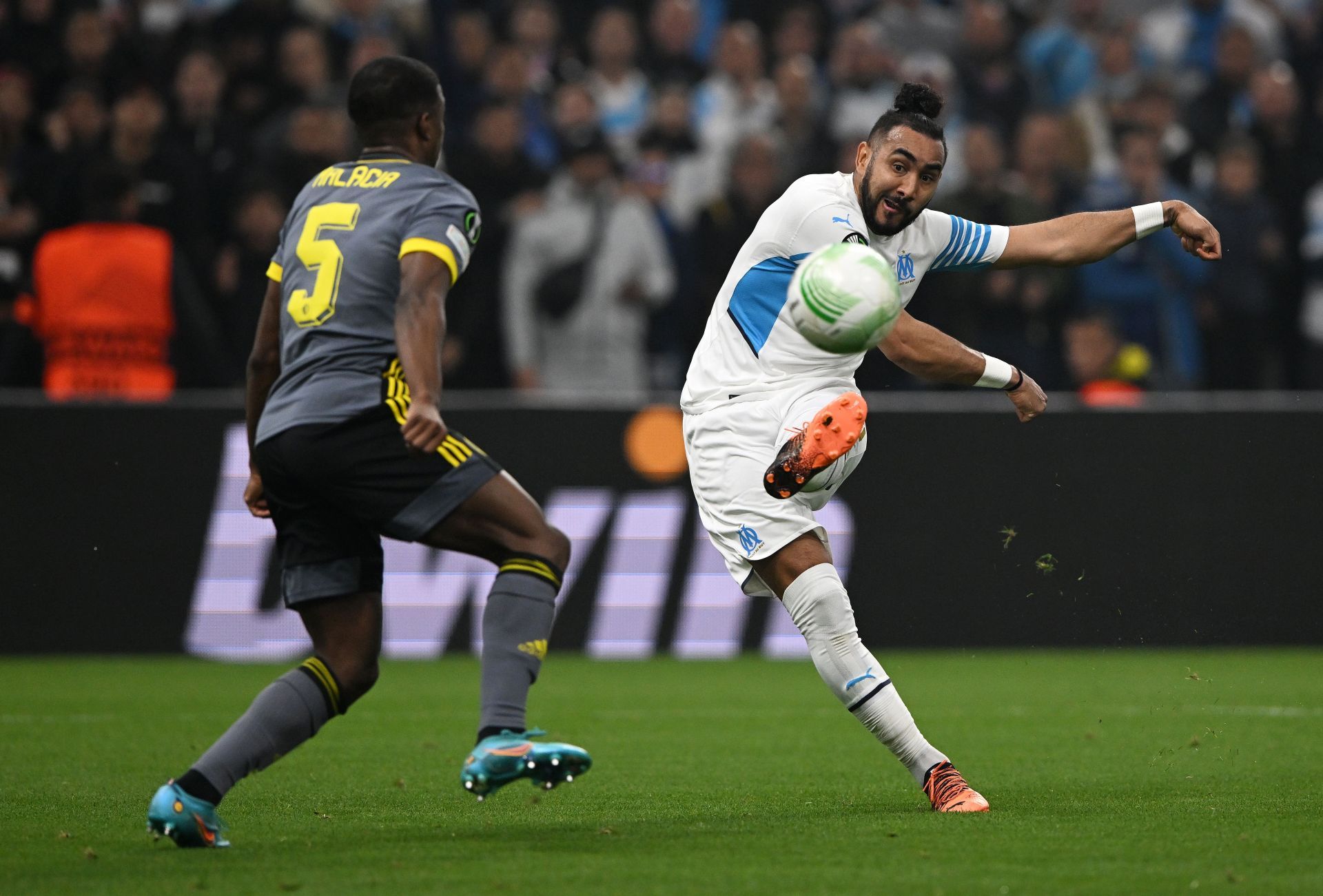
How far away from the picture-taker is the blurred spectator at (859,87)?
46.8ft

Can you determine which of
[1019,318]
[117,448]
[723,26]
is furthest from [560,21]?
[117,448]

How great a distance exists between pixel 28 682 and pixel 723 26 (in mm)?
8141

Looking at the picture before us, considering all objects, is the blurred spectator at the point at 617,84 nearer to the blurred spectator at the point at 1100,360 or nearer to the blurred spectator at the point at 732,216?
the blurred spectator at the point at 732,216

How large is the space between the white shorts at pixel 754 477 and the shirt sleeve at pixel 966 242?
0.64 m

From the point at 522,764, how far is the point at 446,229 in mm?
1444

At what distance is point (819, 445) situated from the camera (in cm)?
580

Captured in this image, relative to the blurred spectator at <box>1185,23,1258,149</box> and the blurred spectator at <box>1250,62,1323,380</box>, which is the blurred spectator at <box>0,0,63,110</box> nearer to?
the blurred spectator at <box>1185,23,1258,149</box>

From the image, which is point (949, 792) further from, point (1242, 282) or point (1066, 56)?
point (1066, 56)

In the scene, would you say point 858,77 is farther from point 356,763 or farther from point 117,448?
point 356,763

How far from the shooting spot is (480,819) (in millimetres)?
5715

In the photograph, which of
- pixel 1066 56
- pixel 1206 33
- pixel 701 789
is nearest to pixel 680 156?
pixel 1066 56

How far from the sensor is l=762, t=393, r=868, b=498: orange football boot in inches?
228

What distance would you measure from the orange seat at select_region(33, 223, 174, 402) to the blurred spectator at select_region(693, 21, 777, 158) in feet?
14.1

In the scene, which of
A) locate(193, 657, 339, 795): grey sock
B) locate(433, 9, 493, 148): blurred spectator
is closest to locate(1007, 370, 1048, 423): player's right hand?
locate(193, 657, 339, 795): grey sock
